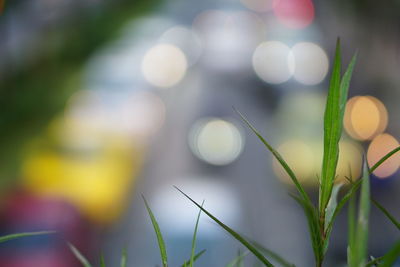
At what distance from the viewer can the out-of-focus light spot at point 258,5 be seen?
5.12 meters

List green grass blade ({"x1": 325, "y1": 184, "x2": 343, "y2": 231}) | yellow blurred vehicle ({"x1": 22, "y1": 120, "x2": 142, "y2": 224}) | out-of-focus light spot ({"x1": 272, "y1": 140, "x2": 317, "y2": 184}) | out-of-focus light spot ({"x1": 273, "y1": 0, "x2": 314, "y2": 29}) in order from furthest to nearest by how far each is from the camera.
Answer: out-of-focus light spot ({"x1": 273, "y1": 0, "x2": 314, "y2": 29}) → out-of-focus light spot ({"x1": 272, "y1": 140, "x2": 317, "y2": 184}) → yellow blurred vehicle ({"x1": 22, "y1": 120, "x2": 142, "y2": 224}) → green grass blade ({"x1": 325, "y1": 184, "x2": 343, "y2": 231})

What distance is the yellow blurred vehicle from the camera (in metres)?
3.74

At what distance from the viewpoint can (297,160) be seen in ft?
13.2

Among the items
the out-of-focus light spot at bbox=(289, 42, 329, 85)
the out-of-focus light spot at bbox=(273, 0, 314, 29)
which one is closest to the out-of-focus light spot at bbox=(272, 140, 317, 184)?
the out-of-focus light spot at bbox=(289, 42, 329, 85)

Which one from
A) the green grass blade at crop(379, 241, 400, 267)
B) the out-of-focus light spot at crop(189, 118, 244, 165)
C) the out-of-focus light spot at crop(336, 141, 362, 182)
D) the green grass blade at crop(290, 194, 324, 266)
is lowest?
the out-of-focus light spot at crop(336, 141, 362, 182)

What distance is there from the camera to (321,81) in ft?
15.4

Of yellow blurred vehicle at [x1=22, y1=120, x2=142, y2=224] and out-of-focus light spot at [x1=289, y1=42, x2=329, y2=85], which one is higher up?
out-of-focus light spot at [x1=289, y1=42, x2=329, y2=85]

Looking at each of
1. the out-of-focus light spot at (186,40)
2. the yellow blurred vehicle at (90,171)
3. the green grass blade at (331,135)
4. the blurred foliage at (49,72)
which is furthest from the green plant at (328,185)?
the out-of-focus light spot at (186,40)

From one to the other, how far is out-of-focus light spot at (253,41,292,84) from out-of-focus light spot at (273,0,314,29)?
0.49ft

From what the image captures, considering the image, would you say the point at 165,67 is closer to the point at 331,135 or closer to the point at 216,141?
the point at 216,141

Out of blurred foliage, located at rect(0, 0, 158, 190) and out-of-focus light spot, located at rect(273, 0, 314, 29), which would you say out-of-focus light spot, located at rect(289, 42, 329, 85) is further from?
blurred foliage, located at rect(0, 0, 158, 190)

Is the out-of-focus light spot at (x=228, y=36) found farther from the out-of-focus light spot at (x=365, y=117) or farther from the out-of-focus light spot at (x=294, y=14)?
the out-of-focus light spot at (x=365, y=117)

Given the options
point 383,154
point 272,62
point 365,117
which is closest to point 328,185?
point 383,154

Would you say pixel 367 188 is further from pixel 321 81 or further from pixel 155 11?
pixel 321 81
